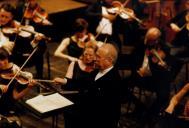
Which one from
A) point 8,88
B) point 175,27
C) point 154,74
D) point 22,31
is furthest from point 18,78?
point 175,27

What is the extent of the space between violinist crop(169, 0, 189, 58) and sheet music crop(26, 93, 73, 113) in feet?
8.18

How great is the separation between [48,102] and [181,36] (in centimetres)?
291

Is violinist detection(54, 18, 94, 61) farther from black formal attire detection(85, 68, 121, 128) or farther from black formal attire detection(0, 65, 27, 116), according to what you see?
black formal attire detection(85, 68, 121, 128)

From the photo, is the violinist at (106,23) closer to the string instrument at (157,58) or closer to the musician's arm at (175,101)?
the string instrument at (157,58)

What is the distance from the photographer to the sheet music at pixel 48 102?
135 inches

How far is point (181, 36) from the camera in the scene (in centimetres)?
582

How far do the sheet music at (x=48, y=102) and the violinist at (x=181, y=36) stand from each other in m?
2.49

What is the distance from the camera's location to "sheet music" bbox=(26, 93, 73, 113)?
135 inches

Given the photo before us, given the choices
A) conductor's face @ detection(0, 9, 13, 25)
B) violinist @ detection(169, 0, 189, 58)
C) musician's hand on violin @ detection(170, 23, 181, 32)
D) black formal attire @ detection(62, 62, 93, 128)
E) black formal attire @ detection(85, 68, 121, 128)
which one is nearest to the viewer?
black formal attire @ detection(85, 68, 121, 128)

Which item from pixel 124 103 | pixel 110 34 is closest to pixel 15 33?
pixel 110 34

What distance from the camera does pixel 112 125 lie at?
3674 millimetres

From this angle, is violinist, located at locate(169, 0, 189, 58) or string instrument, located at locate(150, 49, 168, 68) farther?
violinist, located at locate(169, 0, 189, 58)

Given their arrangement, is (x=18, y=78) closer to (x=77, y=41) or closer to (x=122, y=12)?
(x=77, y=41)

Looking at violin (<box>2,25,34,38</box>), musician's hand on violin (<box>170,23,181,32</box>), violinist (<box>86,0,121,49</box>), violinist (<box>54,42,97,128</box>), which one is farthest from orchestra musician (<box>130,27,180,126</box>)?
violin (<box>2,25,34,38</box>)
